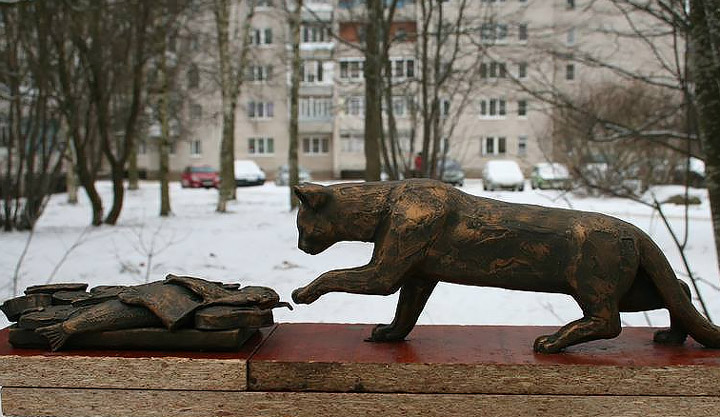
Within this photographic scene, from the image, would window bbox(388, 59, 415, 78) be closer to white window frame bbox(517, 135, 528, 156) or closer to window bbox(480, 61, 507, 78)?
window bbox(480, 61, 507, 78)

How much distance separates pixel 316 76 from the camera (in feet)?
115

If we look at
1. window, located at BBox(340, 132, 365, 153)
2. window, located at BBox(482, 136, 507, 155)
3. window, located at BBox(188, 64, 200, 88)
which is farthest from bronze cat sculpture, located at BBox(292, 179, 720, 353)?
window, located at BBox(340, 132, 365, 153)

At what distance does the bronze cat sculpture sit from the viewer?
2.45m

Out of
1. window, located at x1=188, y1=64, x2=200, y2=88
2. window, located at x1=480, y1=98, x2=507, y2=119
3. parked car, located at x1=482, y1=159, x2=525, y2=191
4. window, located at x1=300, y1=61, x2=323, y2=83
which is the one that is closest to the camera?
window, located at x1=188, y1=64, x2=200, y2=88

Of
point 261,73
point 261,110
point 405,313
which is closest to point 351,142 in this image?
point 261,110

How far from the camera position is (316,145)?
3638cm

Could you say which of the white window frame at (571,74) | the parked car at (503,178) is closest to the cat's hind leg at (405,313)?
the parked car at (503,178)

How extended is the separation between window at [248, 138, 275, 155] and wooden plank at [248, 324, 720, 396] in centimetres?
3337

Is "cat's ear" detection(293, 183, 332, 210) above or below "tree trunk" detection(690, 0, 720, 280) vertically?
below

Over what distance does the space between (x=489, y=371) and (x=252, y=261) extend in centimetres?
609

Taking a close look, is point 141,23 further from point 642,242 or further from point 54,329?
point 642,242

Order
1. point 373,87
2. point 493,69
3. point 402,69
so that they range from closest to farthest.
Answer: point 373,87 < point 493,69 < point 402,69

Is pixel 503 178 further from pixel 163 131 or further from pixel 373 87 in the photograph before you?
pixel 373 87

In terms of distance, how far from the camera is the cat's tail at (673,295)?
2.51 m
